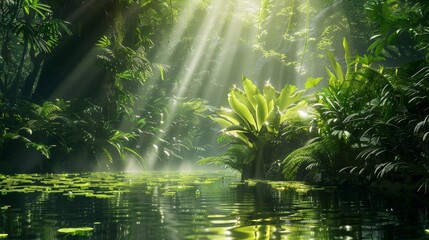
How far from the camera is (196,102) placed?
67.6ft

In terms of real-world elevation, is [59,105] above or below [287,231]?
above

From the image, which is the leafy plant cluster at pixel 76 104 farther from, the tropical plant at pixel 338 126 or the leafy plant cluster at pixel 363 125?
the tropical plant at pixel 338 126

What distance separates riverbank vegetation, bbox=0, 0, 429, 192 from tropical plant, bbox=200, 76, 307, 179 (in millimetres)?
23

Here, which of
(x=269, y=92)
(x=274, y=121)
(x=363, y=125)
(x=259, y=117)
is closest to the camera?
(x=363, y=125)

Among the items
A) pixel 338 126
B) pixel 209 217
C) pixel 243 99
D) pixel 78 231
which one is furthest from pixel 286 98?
pixel 78 231

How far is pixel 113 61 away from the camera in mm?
13234

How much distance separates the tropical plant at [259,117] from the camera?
28.0ft

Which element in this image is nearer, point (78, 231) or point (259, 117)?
point (78, 231)

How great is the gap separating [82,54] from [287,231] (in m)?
12.2

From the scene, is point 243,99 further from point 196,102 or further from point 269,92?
point 196,102

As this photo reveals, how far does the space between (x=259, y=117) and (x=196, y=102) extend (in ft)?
40.0

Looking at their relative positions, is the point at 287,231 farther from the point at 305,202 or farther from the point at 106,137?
the point at 106,137

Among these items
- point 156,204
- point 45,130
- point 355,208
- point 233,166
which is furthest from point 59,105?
point 355,208

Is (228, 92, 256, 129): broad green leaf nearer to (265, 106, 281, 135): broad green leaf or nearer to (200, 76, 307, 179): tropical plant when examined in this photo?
(200, 76, 307, 179): tropical plant
